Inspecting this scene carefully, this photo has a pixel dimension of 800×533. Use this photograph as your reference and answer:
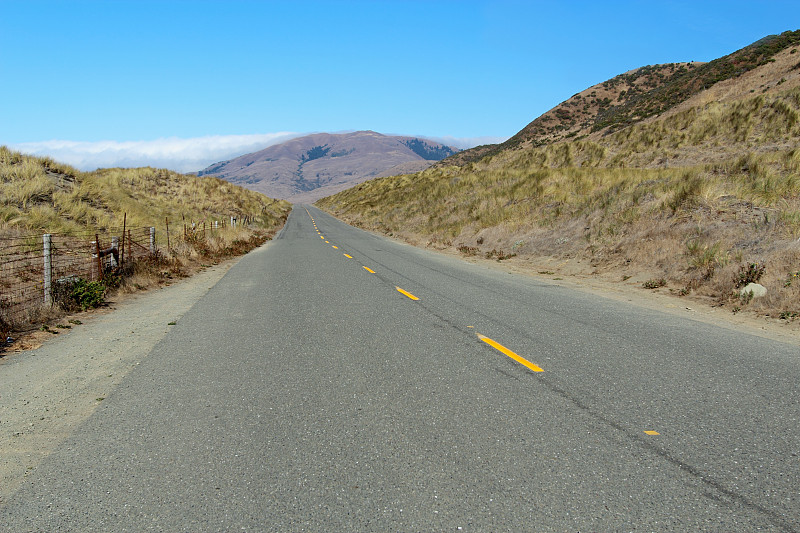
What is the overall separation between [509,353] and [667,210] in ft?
36.3

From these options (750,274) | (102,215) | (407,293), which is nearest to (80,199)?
(102,215)

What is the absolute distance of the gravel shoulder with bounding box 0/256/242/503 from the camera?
365 centimetres

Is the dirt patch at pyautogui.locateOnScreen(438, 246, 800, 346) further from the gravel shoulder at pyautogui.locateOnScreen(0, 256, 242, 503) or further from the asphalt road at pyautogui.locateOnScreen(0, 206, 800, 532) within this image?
the gravel shoulder at pyautogui.locateOnScreen(0, 256, 242, 503)

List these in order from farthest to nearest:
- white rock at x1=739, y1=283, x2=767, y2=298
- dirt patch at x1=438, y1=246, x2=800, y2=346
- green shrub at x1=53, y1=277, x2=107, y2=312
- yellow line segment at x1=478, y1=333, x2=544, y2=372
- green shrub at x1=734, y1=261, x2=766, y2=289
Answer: green shrub at x1=734, y1=261, x2=766, y2=289
green shrub at x1=53, y1=277, x2=107, y2=312
white rock at x1=739, y1=283, x2=767, y2=298
dirt patch at x1=438, y1=246, x2=800, y2=346
yellow line segment at x1=478, y1=333, x2=544, y2=372

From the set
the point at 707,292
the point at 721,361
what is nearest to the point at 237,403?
the point at 721,361

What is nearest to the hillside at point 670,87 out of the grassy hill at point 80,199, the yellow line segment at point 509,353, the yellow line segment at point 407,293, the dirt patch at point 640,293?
the dirt patch at point 640,293

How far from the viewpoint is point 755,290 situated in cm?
883

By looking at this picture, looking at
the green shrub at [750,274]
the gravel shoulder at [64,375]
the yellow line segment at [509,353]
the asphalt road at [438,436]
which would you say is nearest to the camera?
the asphalt road at [438,436]

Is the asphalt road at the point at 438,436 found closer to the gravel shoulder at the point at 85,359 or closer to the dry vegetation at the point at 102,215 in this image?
the gravel shoulder at the point at 85,359

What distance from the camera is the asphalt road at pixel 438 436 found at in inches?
107

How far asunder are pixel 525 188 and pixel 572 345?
19718 mm

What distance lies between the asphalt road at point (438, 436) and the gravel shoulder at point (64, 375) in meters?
0.21

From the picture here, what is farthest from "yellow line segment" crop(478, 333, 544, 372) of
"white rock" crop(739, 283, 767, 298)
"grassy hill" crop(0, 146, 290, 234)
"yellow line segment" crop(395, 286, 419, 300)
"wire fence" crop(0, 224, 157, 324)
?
"grassy hill" crop(0, 146, 290, 234)

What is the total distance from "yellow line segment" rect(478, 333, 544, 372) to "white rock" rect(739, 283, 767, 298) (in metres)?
5.98
